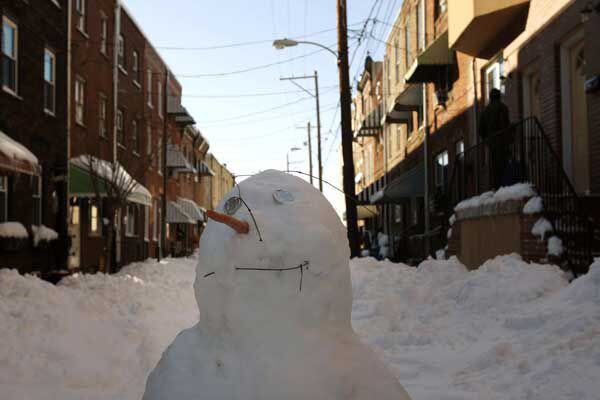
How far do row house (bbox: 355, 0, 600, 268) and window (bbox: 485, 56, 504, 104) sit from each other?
27 millimetres

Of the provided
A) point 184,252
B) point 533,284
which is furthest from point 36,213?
point 184,252

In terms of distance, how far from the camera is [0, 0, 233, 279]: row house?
1392 cm

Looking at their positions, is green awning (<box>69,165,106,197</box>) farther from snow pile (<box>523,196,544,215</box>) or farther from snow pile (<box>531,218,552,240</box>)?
snow pile (<box>531,218,552,240</box>)

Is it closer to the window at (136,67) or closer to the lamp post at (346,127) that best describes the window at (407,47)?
the lamp post at (346,127)

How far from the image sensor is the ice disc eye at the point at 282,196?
3.16 metres

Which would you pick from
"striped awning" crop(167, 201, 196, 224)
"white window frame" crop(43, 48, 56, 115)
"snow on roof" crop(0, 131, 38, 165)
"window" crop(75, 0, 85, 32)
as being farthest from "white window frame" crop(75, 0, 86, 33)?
"striped awning" crop(167, 201, 196, 224)

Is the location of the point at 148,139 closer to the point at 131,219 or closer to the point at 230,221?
the point at 131,219

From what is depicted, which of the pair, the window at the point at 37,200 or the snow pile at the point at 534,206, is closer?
the snow pile at the point at 534,206

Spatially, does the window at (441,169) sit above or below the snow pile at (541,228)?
above

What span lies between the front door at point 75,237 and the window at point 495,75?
12235 mm

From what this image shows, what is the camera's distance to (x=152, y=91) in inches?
1199

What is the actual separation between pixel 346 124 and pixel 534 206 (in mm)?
7087

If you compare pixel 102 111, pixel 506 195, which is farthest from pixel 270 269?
pixel 102 111

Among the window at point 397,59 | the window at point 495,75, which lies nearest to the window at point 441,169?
the window at point 495,75
